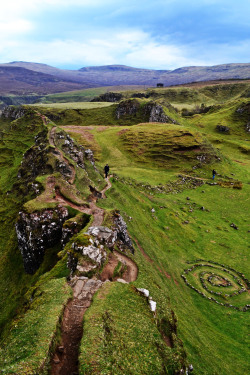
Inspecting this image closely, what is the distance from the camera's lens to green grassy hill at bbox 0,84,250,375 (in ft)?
48.6

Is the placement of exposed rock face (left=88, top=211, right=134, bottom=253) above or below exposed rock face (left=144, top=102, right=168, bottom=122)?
below

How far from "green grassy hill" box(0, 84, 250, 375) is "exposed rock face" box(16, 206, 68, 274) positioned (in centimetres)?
115

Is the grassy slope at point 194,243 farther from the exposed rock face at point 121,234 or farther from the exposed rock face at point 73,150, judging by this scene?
the exposed rock face at point 73,150

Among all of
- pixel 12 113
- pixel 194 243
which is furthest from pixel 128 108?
pixel 194 243

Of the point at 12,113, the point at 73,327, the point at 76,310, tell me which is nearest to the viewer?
the point at 73,327

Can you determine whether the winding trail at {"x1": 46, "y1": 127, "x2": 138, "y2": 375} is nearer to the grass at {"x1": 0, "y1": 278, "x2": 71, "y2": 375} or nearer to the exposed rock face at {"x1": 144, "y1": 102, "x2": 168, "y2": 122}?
the grass at {"x1": 0, "y1": 278, "x2": 71, "y2": 375}

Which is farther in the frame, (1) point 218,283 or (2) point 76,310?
(1) point 218,283

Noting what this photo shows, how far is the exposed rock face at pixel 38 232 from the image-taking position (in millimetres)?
29078

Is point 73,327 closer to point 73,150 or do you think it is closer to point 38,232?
point 38,232

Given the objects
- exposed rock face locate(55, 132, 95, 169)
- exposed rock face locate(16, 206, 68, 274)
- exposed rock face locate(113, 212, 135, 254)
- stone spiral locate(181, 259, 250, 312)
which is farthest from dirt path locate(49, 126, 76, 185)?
stone spiral locate(181, 259, 250, 312)

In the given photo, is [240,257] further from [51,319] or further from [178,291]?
[51,319]

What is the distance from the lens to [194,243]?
44.3 meters

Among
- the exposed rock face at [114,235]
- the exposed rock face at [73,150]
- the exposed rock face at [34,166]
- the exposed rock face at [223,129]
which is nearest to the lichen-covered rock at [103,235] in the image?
the exposed rock face at [114,235]

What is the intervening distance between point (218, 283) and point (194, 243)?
1014cm
